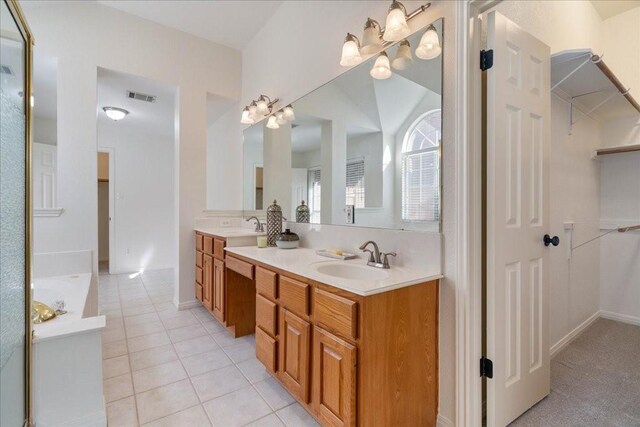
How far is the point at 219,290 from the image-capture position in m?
2.59

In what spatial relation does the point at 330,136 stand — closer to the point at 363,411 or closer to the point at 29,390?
the point at 363,411

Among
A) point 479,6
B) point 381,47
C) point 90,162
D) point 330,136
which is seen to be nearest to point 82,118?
point 90,162

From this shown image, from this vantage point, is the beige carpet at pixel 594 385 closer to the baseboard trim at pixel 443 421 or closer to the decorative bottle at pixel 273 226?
the baseboard trim at pixel 443 421

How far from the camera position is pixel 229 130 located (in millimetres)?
4004

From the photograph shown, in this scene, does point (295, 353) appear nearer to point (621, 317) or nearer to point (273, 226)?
point (273, 226)

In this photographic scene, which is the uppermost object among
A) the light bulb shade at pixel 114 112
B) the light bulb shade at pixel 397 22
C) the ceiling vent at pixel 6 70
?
the light bulb shade at pixel 114 112

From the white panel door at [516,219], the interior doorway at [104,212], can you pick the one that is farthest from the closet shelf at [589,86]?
the interior doorway at [104,212]

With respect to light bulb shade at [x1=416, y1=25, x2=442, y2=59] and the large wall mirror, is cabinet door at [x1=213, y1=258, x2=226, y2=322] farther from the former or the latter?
light bulb shade at [x1=416, y1=25, x2=442, y2=59]

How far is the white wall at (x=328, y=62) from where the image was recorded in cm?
142

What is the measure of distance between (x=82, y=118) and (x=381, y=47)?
9.17ft

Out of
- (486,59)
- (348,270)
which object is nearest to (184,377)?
(348,270)

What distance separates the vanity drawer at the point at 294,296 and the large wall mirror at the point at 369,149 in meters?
0.63

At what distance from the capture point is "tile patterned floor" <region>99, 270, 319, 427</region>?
156cm

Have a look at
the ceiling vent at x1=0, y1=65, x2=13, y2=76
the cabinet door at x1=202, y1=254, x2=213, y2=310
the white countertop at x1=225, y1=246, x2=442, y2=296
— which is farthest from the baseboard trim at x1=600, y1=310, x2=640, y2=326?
the ceiling vent at x1=0, y1=65, x2=13, y2=76
